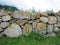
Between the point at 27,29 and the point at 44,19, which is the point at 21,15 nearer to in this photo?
Answer: the point at 27,29

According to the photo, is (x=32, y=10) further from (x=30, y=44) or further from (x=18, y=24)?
(x=30, y=44)

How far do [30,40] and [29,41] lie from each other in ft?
0.36

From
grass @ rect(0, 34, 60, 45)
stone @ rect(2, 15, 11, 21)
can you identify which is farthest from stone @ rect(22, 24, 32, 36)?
stone @ rect(2, 15, 11, 21)

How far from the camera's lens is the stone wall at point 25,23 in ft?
25.3

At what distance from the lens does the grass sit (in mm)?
7024

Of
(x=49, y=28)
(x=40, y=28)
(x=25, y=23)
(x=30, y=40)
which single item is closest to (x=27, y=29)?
(x=25, y=23)

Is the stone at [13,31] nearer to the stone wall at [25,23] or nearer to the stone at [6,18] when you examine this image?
the stone wall at [25,23]

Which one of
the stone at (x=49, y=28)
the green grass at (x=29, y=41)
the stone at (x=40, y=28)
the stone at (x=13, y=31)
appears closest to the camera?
the green grass at (x=29, y=41)

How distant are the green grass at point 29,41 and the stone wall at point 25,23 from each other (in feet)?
0.96

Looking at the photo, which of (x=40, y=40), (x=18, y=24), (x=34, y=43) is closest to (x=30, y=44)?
(x=34, y=43)

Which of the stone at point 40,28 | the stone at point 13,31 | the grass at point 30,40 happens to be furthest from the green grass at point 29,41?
the stone at point 40,28

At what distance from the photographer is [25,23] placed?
782cm

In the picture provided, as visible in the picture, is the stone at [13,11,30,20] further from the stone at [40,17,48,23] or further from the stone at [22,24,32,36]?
the stone at [40,17,48,23]

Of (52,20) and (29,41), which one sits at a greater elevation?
(52,20)
